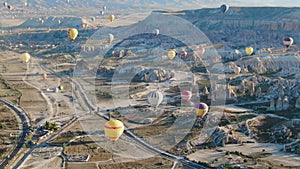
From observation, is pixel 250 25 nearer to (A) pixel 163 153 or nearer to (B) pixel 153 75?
(B) pixel 153 75

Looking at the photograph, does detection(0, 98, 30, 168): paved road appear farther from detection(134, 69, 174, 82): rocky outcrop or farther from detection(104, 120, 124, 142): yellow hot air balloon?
detection(134, 69, 174, 82): rocky outcrop

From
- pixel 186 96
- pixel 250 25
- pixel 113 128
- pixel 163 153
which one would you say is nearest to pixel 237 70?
pixel 186 96

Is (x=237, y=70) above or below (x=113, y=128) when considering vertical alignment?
above

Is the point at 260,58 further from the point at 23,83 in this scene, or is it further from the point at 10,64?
the point at 10,64

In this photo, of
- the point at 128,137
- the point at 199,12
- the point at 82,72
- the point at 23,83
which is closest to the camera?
the point at 128,137

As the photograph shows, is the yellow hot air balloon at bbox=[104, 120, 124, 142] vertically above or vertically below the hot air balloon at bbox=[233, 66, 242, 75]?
below

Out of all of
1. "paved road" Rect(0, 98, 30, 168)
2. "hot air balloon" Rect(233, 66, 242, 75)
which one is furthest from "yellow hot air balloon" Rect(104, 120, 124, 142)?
"hot air balloon" Rect(233, 66, 242, 75)

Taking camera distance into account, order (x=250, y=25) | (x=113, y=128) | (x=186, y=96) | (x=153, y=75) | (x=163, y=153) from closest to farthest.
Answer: (x=113, y=128)
(x=163, y=153)
(x=186, y=96)
(x=153, y=75)
(x=250, y=25)

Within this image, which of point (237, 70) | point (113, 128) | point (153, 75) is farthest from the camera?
point (237, 70)

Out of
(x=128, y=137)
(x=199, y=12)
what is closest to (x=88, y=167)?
(x=128, y=137)
